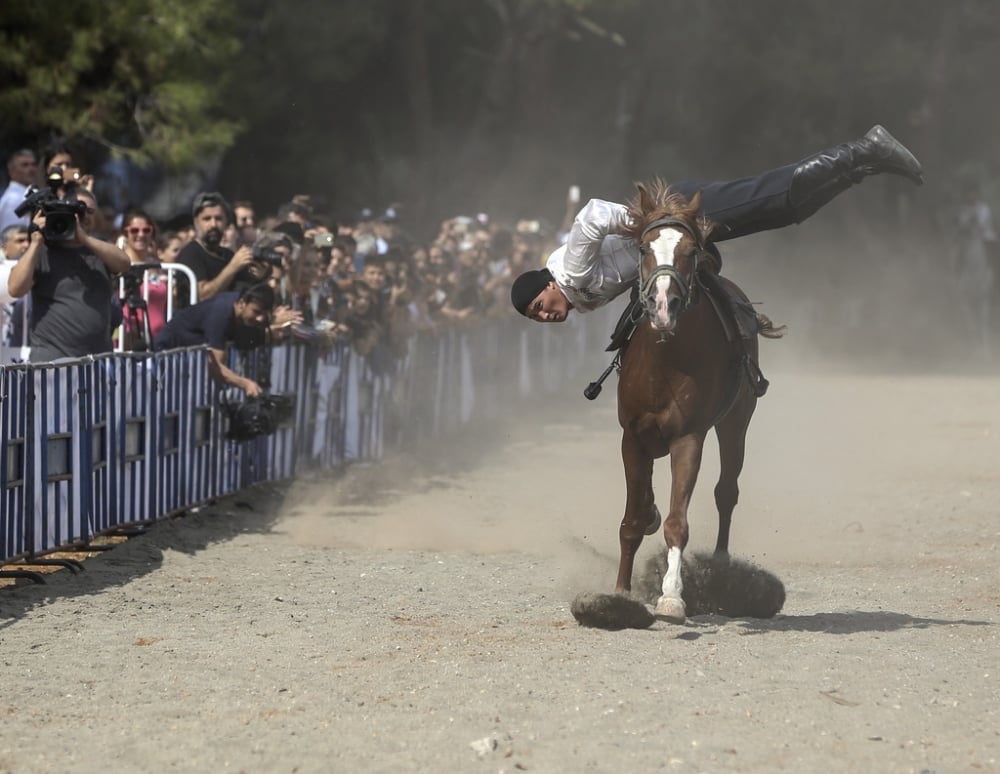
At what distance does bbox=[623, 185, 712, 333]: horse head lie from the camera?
8727 mm

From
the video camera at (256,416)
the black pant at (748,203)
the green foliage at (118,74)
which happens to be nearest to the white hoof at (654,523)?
the black pant at (748,203)

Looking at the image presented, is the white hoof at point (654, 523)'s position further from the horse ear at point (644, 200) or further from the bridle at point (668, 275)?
the horse ear at point (644, 200)

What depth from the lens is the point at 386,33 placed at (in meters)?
31.4

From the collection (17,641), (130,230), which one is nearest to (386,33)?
(130,230)

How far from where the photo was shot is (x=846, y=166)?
9789 millimetres

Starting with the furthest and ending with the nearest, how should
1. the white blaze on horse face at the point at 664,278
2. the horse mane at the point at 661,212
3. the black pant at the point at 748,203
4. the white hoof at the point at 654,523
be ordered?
the white hoof at the point at 654,523, the black pant at the point at 748,203, the horse mane at the point at 661,212, the white blaze on horse face at the point at 664,278

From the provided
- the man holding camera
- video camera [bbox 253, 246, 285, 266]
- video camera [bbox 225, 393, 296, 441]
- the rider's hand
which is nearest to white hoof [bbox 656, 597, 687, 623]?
video camera [bbox 225, 393, 296, 441]

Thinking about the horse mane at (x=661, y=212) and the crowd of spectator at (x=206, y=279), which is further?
the crowd of spectator at (x=206, y=279)

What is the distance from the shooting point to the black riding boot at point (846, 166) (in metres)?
9.76

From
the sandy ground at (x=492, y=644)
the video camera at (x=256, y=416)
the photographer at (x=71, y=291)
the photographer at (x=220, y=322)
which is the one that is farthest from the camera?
the photographer at (x=220, y=322)

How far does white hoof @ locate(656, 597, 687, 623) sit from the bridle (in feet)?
4.36

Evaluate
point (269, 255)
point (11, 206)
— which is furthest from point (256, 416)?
point (11, 206)

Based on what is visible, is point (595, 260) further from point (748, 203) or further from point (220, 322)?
point (220, 322)

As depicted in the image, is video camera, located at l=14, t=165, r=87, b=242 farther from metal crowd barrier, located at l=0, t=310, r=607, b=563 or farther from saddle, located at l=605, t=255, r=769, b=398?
saddle, located at l=605, t=255, r=769, b=398
